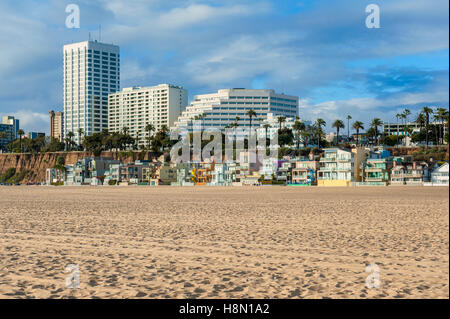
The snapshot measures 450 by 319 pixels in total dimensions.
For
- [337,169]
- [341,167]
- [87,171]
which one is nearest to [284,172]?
[337,169]

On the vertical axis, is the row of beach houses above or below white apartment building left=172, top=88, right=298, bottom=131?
below

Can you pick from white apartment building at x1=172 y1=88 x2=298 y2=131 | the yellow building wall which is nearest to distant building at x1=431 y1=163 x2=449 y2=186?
the yellow building wall

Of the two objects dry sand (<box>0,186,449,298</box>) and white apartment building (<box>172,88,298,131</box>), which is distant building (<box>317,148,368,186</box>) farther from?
white apartment building (<box>172,88,298,131</box>)

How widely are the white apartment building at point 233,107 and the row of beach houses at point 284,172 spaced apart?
180 feet

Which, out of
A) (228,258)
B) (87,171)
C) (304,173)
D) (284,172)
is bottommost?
(228,258)

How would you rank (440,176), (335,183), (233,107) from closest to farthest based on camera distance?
(440,176)
(335,183)
(233,107)

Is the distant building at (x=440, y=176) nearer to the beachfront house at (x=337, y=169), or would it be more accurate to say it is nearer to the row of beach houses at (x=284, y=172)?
the row of beach houses at (x=284, y=172)

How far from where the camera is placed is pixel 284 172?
93.4 m

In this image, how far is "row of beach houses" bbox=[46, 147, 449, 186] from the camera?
77688mm

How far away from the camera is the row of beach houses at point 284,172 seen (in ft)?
255

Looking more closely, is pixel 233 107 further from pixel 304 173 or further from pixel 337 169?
pixel 337 169

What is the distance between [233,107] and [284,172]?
3500 inches

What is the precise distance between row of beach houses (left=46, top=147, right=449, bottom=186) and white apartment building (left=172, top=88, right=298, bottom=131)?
5498 centimetres
